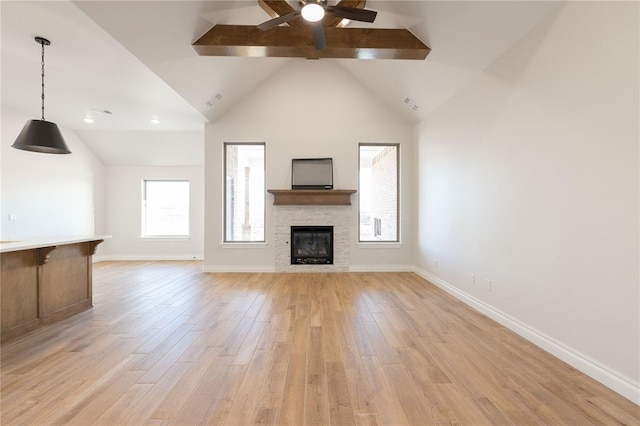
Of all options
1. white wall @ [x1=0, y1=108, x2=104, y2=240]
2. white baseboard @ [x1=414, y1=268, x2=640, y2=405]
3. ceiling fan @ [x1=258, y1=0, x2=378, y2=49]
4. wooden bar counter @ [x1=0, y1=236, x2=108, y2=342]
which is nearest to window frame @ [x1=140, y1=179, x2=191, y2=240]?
white wall @ [x1=0, y1=108, x2=104, y2=240]

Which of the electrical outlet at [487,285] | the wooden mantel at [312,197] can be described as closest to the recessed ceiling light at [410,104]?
the wooden mantel at [312,197]

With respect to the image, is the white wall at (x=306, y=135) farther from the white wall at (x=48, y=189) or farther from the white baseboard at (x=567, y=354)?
the white wall at (x=48, y=189)

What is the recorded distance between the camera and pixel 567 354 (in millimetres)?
2104

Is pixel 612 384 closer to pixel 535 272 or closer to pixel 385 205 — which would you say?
pixel 535 272

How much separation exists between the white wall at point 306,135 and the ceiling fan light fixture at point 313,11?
3.06m

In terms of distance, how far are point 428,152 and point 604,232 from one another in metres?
3.12

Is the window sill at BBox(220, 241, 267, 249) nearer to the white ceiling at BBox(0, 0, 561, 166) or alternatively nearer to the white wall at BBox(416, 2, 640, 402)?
the white ceiling at BBox(0, 0, 561, 166)

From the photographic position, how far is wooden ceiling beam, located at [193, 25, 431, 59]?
3.24m

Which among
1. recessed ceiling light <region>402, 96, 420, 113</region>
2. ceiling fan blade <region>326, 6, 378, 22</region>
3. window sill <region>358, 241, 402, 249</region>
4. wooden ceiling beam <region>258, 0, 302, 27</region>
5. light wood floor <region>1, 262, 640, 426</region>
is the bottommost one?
light wood floor <region>1, 262, 640, 426</region>

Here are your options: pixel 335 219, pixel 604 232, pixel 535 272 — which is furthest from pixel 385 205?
pixel 604 232

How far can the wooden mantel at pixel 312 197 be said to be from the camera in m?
5.25

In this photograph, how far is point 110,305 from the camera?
343 centimetres

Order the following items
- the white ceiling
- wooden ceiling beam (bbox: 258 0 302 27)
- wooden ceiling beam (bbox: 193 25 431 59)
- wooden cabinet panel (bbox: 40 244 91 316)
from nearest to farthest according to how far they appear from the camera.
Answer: the white ceiling, wooden cabinet panel (bbox: 40 244 91 316), wooden ceiling beam (bbox: 258 0 302 27), wooden ceiling beam (bbox: 193 25 431 59)

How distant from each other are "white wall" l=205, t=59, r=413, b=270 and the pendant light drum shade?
8.13 feet
